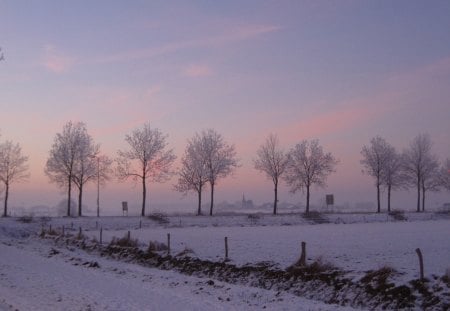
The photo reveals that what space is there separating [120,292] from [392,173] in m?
72.1

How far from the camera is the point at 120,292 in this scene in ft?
62.3

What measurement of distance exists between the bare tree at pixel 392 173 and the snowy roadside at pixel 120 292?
65.2 meters

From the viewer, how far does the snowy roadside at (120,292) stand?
16422mm

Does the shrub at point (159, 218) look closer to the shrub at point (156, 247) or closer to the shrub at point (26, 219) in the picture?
the shrub at point (26, 219)

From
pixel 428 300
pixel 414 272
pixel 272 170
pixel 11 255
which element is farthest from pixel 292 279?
pixel 272 170

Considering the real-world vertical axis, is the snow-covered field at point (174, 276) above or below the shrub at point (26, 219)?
above

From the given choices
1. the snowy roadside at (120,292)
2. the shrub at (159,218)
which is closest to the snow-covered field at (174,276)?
the snowy roadside at (120,292)

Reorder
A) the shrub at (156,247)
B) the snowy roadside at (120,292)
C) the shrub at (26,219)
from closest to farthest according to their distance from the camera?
the snowy roadside at (120,292) < the shrub at (156,247) < the shrub at (26,219)

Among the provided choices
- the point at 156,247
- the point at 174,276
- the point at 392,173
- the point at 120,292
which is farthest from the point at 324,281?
the point at 392,173

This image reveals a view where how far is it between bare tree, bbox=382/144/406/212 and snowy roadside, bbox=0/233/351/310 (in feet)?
214

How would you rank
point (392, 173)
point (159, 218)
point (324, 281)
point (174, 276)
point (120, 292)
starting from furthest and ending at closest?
point (392, 173)
point (159, 218)
point (174, 276)
point (324, 281)
point (120, 292)

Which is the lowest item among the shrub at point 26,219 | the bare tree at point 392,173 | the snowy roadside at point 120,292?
the shrub at point 26,219

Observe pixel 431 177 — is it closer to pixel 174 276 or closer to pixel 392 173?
pixel 392 173

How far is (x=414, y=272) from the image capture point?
19062 mm
